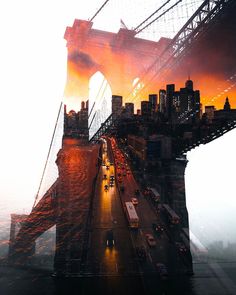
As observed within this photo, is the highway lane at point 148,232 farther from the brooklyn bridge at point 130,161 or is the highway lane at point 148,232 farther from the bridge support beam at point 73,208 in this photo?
the bridge support beam at point 73,208

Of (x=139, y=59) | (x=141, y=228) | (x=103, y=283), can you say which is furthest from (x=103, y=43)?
(x=103, y=283)

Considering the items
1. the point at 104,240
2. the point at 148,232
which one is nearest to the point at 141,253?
the point at 104,240

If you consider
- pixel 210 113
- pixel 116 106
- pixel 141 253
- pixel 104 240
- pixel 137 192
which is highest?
pixel 116 106

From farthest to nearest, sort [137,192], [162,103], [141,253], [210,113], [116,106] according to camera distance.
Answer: [116,106], [162,103], [210,113], [137,192], [141,253]

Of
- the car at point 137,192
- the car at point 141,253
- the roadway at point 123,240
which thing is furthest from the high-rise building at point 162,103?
the car at point 141,253

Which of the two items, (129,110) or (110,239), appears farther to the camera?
(129,110)

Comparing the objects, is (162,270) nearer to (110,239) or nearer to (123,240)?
(123,240)

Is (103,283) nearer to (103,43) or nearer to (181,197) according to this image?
(181,197)

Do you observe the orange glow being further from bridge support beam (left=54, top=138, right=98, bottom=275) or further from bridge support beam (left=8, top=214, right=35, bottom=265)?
bridge support beam (left=8, top=214, right=35, bottom=265)

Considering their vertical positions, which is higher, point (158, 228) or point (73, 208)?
point (73, 208)
